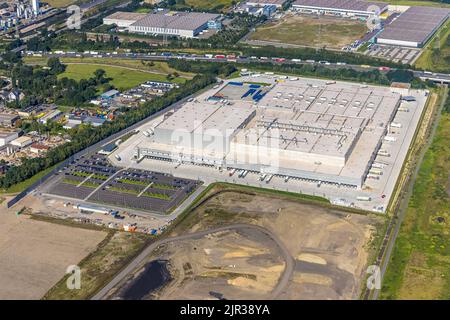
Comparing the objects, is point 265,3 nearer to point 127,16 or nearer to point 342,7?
point 342,7

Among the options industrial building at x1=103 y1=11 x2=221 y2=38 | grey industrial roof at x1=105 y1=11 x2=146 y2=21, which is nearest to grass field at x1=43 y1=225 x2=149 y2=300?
industrial building at x1=103 y1=11 x2=221 y2=38

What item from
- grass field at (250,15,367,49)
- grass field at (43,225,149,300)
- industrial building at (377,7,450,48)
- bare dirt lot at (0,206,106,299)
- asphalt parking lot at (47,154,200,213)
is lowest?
bare dirt lot at (0,206,106,299)

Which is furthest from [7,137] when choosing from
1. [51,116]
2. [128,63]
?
[128,63]

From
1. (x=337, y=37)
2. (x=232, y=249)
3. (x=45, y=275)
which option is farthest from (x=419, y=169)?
(x=337, y=37)

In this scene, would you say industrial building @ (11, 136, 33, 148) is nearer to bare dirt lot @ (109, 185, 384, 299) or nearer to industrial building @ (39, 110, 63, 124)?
industrial building @ (39, 110, 63, 124)

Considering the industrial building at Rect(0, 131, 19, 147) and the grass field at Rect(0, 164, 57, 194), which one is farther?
the industrial building at Rect(0, 131, 19, 147)

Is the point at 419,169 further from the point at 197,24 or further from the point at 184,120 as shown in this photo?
the point at 197,24

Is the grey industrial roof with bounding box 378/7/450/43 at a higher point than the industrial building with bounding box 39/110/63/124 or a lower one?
higher
